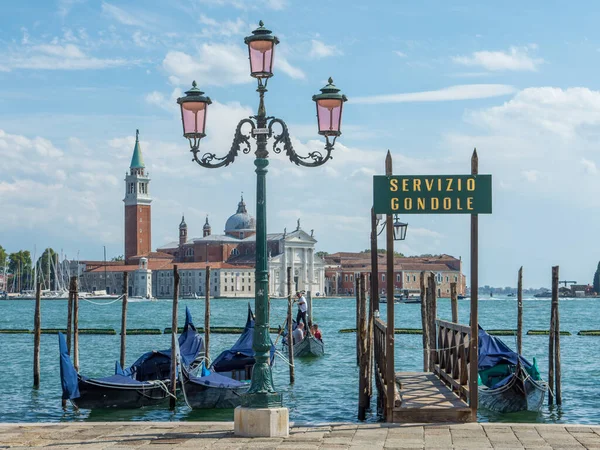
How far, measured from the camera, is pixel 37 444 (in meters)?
7.26

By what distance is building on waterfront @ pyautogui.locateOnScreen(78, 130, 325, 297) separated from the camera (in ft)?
346

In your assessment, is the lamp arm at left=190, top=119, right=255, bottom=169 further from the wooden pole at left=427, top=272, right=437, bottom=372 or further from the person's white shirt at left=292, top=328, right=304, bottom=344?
the person's white shirt at left=292, top=328, right=304, bottom=344

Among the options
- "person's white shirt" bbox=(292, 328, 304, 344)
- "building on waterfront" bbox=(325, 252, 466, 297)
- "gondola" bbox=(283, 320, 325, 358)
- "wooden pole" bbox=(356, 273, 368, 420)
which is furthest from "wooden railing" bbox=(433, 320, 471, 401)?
"building on waterfront" bbox=(325, 252, 466, 297)

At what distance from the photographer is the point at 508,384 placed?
12422 mm

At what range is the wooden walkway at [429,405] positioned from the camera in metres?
8.30

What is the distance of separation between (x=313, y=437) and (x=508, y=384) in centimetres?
555

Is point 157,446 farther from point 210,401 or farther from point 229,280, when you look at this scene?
point 229,280

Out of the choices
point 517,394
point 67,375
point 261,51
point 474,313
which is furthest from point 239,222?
point 261,51

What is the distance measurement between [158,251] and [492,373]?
355 ft

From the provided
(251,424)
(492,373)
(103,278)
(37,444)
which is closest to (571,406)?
(492,373)

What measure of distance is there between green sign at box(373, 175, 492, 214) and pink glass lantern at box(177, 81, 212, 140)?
1.53 metres

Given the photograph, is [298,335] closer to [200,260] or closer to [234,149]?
[234,149]

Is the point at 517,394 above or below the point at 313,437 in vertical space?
below

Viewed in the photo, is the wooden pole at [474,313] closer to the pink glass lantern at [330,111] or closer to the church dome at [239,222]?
the pink glass lantern at [330,111]
